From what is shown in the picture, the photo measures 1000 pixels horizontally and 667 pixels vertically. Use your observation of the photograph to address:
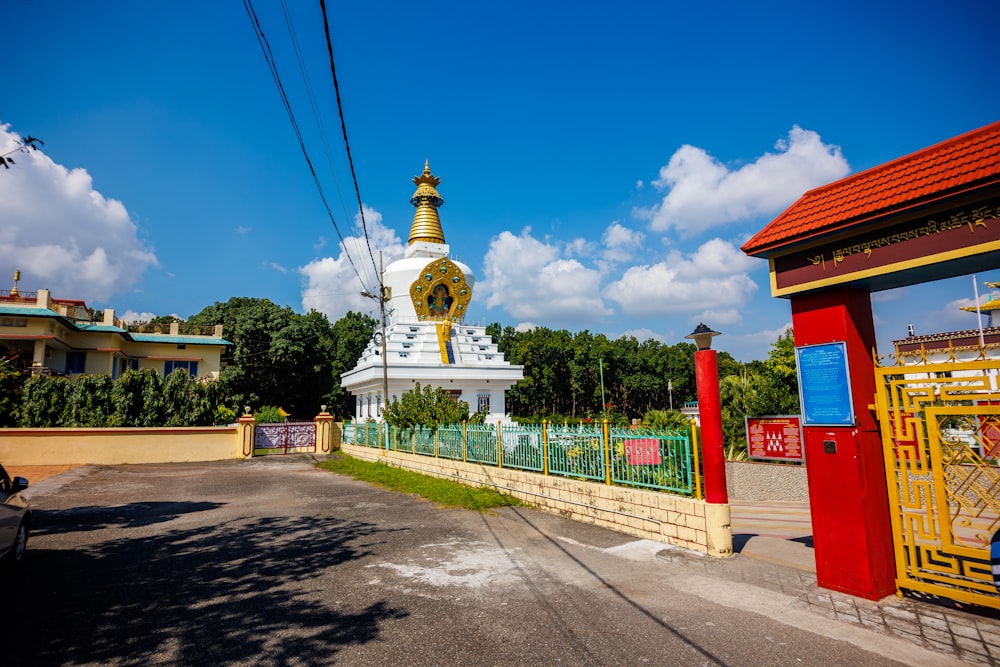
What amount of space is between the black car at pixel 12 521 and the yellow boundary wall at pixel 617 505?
747 cm

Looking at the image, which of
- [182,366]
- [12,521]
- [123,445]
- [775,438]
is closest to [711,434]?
[775,438]

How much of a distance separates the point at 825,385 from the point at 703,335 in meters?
1.66

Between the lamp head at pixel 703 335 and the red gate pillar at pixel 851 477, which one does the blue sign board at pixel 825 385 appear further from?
the lamp head at pixel 703 335

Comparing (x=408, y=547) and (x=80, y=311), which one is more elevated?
(x=80, y=311)

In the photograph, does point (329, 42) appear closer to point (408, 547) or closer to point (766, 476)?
point (408, 547)

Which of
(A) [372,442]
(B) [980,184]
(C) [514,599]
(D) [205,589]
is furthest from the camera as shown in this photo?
(A) [372,442]

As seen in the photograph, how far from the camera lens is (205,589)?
5.84 metres

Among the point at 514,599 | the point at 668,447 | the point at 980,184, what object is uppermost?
the point at 980,184

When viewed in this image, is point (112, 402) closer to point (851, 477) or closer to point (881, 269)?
point (851, 477)

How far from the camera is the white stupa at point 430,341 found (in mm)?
28906

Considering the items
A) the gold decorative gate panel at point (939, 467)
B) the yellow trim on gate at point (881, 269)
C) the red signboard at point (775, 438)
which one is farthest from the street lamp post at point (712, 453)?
the red signboard at point (775, 438)

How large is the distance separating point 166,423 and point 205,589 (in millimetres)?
22828

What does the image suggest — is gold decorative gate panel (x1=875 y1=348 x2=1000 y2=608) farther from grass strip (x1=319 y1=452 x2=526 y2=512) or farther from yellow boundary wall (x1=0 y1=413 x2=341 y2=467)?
yellow boundary wall (x1=0 y1=413 x2=341 y2=467)

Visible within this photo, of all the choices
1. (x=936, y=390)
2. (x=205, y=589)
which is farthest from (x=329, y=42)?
(x=936, y=390)
